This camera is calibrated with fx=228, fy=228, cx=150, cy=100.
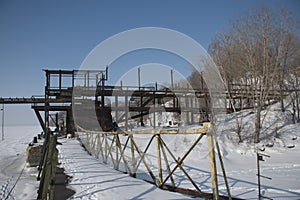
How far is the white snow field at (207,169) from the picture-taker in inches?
164

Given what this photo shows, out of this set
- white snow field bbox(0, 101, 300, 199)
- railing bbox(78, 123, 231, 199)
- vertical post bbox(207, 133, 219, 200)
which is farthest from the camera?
white snow field bbox(0, 101, 300, 199)

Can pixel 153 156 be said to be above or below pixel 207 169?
above

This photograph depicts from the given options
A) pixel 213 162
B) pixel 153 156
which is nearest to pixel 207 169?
pixel 153 156

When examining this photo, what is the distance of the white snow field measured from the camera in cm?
417

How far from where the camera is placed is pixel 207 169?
9586mm

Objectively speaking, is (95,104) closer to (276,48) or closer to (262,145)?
(262,145)

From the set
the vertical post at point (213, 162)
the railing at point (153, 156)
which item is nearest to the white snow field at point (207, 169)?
the railing at point (153, 156)

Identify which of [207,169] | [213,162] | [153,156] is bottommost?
[207,169]

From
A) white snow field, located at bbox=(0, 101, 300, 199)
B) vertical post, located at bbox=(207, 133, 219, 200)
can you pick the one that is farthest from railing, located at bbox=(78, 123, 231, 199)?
white snow field, located at bbox=(0, 101, 300, 199)

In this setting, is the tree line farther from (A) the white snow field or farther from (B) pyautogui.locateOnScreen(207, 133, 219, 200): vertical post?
(B) pyautogui.locateOnScreen(207, 133, 219, 200): vertical post

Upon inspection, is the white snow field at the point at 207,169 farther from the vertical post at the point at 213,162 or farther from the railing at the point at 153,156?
the vertical post at the point at 213,162

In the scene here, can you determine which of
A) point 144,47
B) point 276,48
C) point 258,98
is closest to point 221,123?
point 258,98

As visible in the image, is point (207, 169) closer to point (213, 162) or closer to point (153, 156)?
point (153, 156)

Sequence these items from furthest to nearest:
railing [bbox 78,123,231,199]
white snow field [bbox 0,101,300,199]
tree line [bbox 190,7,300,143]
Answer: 1. tree line [bbox 190,7,300,143]
2. white snow field [bbox 0,101,300,199]
3. railing [bbox 78,123,231,199]
